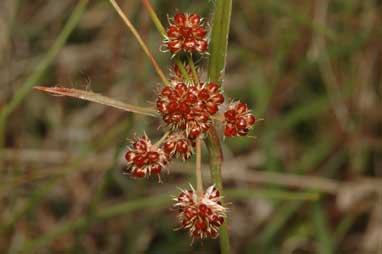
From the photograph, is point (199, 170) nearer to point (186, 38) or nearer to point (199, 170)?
point (199, 170)

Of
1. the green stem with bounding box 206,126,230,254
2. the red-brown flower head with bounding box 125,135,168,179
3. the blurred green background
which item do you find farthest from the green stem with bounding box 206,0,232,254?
the blurred green background

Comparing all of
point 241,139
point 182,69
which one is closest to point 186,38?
point 182,69

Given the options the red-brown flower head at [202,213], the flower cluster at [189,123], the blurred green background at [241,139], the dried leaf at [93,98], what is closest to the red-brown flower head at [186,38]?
the flower cluster at [189,123]

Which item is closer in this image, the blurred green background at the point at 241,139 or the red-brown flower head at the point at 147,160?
the red-brown flower head at the point at 147,160

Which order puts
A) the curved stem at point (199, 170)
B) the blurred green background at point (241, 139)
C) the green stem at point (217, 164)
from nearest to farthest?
the curved stem at point (199, 170), the green stem at point (217, 164), the blurred green background at point (241, 139)

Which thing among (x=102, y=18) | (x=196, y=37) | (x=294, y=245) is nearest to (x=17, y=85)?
(x=102, y=18)

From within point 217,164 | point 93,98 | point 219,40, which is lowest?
point 217,164

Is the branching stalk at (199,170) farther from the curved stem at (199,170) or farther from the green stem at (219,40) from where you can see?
the green stem at (219,40)
